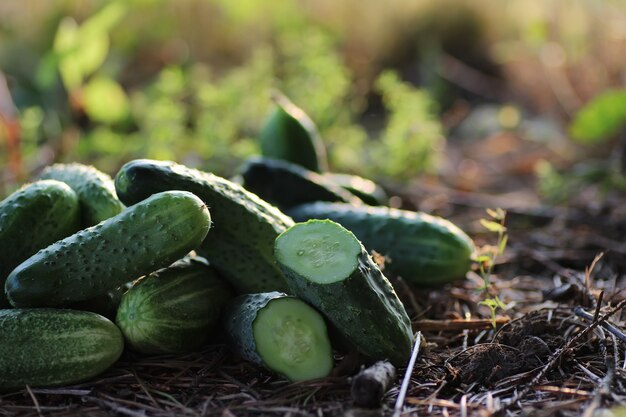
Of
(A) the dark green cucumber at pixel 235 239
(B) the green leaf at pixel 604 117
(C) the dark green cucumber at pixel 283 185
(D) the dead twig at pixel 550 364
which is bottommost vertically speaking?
(B) the green leaf at pixel 604 117

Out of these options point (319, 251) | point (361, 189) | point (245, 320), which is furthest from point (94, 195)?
point (361, 189)

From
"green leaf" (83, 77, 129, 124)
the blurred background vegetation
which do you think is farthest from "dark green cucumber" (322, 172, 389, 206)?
"green leaf" (83, 77, 129, 124)

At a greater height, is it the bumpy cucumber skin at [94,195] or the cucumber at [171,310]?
the bumpy cucumber skin at [94,195]

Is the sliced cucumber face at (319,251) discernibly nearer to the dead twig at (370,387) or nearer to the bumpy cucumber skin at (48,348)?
the dead twig at (370,387)

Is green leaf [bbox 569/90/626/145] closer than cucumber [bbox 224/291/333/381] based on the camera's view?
No

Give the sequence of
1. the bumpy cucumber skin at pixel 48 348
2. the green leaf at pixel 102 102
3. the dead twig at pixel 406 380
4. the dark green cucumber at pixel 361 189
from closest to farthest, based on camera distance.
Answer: the dead twig at pixel 406 380, the bumpy cucumber skin at pixel 48 348, the dark green cucumber at pixel 361 189, the green leaf at pixel 102 102

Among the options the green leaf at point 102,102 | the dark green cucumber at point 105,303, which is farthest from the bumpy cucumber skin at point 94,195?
the green leaf at point 102,102

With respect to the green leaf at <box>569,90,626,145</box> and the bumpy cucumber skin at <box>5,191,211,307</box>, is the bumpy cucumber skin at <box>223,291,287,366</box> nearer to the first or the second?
the bumpy cucumber skin at <box>5,191,211,307</box>
